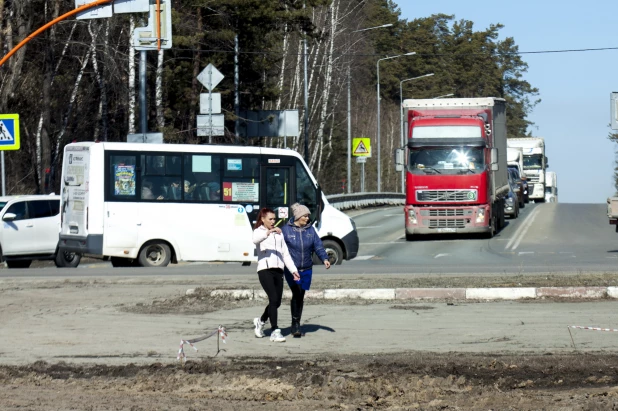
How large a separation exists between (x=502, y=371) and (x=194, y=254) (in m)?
13.2

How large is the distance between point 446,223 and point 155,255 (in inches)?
434

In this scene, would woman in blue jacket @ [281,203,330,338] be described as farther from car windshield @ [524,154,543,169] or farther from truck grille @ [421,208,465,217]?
car windshield @ [524,154,543,169]

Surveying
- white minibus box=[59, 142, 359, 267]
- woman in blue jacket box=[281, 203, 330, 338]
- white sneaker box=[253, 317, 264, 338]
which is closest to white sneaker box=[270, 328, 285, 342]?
white sneaker box=[253, 317, 264, 338]

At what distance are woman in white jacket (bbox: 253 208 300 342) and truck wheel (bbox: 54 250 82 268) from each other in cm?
1395

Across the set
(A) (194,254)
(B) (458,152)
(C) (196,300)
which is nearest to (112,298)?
(C) (196,300)

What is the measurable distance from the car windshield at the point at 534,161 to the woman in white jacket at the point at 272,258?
51744mm

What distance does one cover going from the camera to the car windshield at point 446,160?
30.1 m

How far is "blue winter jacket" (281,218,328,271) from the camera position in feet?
38.6

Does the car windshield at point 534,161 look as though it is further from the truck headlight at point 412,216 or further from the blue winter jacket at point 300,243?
the blue winter jacket at point 300,243

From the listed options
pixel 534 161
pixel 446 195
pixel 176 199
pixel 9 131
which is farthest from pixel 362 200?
pixel 176 199

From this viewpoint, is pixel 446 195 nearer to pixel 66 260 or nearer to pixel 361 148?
pixel 66 260

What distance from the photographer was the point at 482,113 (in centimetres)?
3109

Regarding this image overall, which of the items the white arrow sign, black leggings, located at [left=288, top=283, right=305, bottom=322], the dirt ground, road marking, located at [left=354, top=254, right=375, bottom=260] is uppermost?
the white arrow sign

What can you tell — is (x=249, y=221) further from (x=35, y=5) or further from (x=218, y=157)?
(x=35, y=5)
